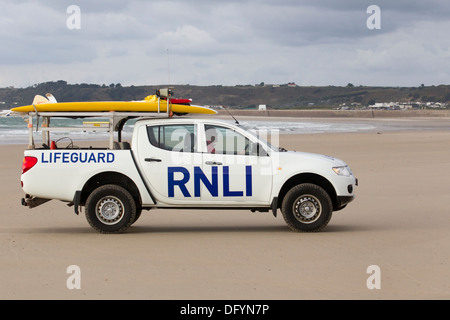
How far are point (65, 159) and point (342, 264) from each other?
14.5 ft

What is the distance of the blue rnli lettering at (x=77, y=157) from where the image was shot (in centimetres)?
1089

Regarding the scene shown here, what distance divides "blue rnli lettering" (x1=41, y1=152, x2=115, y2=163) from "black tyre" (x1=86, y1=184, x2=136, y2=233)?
395mm

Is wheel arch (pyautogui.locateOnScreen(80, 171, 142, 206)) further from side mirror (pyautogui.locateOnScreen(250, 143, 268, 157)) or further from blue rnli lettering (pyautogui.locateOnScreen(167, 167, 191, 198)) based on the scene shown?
side mirror (pyautogui.locateOnScreen(250, 143, 268, 157))

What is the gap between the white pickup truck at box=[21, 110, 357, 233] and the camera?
426 inches

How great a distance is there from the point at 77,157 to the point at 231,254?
2973 millimetres

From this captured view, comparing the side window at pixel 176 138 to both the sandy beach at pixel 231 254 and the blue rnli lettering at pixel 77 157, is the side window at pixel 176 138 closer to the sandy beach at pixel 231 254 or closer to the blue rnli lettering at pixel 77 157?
the blue rnli lettering at pixel 77 157

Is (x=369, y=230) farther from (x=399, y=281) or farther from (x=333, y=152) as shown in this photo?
(x=333, y=152)

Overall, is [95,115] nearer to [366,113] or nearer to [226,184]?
[226,184]

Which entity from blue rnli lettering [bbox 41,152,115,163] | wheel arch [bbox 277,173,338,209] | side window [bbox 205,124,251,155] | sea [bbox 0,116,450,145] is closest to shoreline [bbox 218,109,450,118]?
sea [bbox 0,116,450,145]

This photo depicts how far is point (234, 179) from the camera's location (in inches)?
426

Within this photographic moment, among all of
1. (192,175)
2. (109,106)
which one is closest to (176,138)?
(192,175)

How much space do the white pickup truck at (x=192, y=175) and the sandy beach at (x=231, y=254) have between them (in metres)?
0.38
